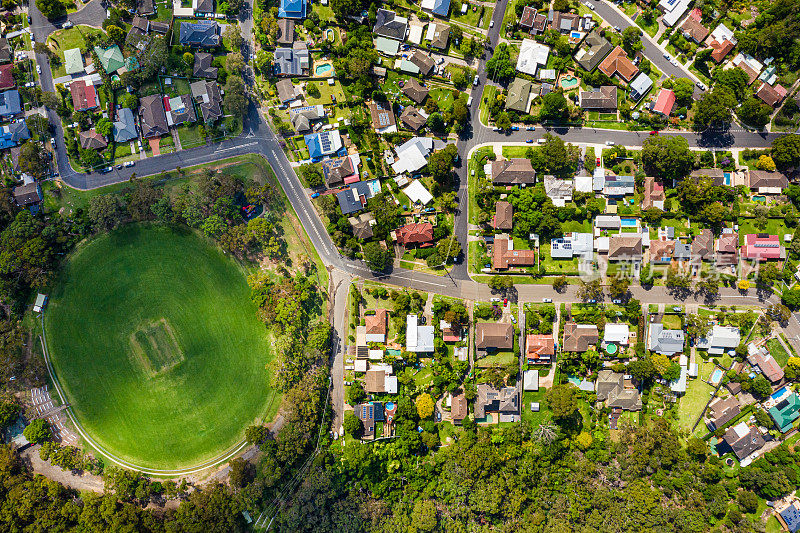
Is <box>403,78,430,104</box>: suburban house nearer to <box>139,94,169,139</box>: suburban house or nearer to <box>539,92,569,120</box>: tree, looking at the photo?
<box>539,92,569,120</box>: tree

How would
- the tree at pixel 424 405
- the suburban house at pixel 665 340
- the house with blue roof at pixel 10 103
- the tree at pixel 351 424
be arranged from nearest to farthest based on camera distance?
the tree at pixel 351 424 < the tree at pixel 424 405 < the suburban house at pixel 665 340 < the house with blue roof at pixel 10 103

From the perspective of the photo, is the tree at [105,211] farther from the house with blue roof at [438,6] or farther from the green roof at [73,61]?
the house with blue roof at [438,6]

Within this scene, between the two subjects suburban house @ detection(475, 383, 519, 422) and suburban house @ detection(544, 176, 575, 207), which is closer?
suburban house @ detection(475, 383, 519, 422)

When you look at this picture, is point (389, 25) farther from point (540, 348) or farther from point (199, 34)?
point (540, 348)

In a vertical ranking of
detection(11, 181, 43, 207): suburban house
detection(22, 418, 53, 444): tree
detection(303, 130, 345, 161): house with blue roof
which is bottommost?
detection(22, 418, 53, 444): tree

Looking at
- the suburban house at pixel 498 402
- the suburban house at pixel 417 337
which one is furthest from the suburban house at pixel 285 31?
the suburban house at pixel 498 402

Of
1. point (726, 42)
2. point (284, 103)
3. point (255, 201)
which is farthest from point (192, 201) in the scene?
point (726, 42)

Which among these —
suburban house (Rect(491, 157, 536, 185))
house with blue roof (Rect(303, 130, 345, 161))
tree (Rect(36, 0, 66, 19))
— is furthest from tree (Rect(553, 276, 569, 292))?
tree (Rect(36, 0, 66, 19))

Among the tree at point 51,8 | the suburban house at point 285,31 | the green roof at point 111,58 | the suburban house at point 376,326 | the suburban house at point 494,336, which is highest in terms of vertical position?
the suburban house at point 285,31
